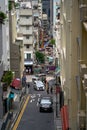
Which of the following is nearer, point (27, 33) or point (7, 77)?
point (7, 77)

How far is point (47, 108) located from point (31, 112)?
5.84 feet

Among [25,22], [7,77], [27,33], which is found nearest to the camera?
[7,77]

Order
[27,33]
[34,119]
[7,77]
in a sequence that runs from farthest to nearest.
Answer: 1. [27,33]
2. [7,77]
3. [34,119]

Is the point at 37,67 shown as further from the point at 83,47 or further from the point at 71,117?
the point at 83,47

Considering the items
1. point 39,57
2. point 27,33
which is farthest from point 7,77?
point 39,57

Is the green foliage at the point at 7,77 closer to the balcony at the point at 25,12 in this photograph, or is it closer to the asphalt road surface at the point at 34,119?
the asphalt road surface at the point at 34,119

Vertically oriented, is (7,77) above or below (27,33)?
above

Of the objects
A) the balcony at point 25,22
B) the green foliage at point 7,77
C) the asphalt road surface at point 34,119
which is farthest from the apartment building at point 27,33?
the green foliage at point 7,77

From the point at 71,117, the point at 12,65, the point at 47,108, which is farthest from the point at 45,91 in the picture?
the point at 71,117

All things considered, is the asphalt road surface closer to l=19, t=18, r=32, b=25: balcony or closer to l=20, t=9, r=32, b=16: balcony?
l=19, t=18, r=32, b=25: balcony

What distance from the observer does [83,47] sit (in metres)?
20.8

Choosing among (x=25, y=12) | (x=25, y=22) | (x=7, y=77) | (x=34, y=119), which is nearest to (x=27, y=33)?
(x=25, y=22)

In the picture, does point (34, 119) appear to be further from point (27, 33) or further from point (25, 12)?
point (25, 12)

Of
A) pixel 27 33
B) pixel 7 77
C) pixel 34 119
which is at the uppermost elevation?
pixel 7 77
